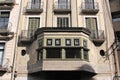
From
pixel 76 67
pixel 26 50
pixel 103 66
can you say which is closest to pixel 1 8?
pixel 26 50

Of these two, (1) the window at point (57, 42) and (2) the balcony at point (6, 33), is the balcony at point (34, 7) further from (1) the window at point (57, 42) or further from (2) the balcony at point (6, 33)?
(1) the window at point (57, 42)

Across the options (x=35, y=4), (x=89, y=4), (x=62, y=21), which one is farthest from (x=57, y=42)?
(x=89, y=4)

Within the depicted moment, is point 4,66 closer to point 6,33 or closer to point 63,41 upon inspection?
point 6,33

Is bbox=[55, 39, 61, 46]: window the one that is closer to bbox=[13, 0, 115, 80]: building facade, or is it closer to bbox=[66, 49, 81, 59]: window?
bbox=[13, 0, 115, 80]: building facade

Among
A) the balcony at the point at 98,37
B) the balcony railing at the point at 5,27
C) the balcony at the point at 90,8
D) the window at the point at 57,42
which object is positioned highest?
the balcony at the point at 90,8

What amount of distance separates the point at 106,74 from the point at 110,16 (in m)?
6.68

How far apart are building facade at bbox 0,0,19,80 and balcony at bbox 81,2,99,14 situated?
7.04 meters

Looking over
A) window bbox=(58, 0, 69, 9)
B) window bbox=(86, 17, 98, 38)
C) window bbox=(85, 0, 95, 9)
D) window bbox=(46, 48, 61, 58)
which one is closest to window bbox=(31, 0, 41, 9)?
window bbox=(58, 0, 69, 9)

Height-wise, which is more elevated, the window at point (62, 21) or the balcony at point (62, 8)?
the balcony at point (62, 8)

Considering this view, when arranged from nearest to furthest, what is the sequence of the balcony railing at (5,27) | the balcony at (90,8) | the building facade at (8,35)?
the building facade at (8,35), the balcony railing at (5,27), the balcony at (90,8)

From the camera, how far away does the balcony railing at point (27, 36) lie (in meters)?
20.3

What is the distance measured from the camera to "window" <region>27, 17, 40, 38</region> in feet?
68.8

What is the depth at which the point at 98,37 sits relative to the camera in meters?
20.5

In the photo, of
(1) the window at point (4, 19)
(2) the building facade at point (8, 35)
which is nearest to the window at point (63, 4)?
(2) the building facade at point (8, 35)
